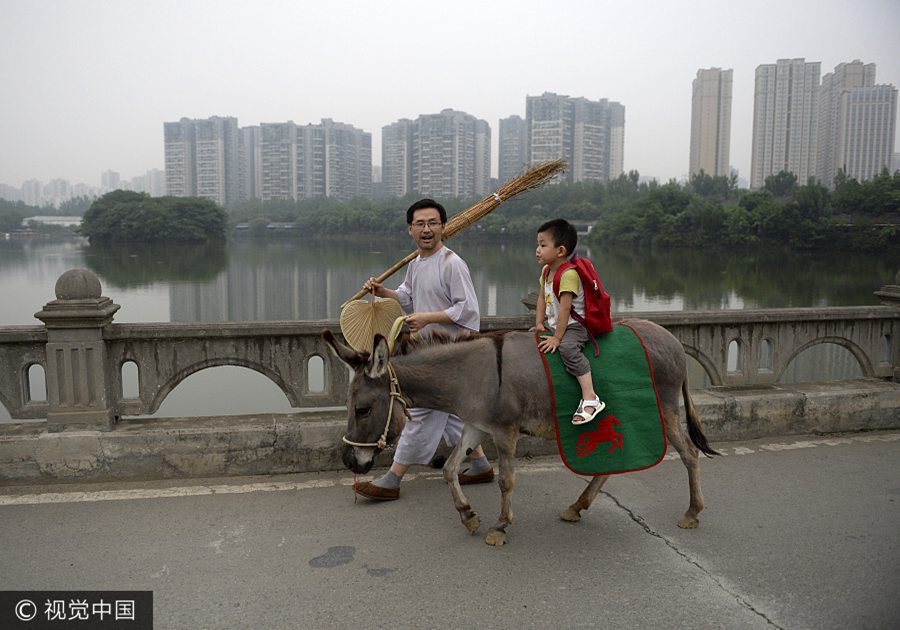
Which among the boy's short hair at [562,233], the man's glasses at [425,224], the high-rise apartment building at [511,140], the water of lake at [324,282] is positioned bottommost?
the water of lake at [324,282]

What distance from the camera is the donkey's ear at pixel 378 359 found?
362 cm

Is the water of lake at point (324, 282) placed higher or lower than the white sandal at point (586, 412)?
lower

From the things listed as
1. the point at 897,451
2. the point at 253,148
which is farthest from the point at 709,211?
the point at 253,148

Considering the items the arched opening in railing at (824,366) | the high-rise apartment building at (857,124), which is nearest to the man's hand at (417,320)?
the arched opening in railing at (824,366)

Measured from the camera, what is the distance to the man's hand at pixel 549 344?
3818 mm

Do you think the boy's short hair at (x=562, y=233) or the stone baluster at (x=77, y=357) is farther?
the stone baluster at (x=77, y=357)

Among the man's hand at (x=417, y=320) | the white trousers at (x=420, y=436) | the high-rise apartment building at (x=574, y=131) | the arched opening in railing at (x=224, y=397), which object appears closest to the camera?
the man's hand at (x=417, y=320)

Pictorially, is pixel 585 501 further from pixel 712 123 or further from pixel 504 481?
pixel 712 123

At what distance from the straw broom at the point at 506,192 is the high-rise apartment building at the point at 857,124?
5262 cm

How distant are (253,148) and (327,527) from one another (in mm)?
100270

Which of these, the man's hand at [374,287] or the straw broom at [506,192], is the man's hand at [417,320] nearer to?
the man's hand at [374,287]

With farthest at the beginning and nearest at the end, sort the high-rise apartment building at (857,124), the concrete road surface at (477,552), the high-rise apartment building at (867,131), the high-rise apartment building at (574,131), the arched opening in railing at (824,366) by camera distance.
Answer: the high-rise apartment building at (574,131), the high-rise apartment building at (857,124), the high-rise apartment building at (867,131), the arched opening in railing at (824,366), the concrete road surface at (477,552)

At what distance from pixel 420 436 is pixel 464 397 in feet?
2.64

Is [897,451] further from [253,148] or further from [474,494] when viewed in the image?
[253,148]
